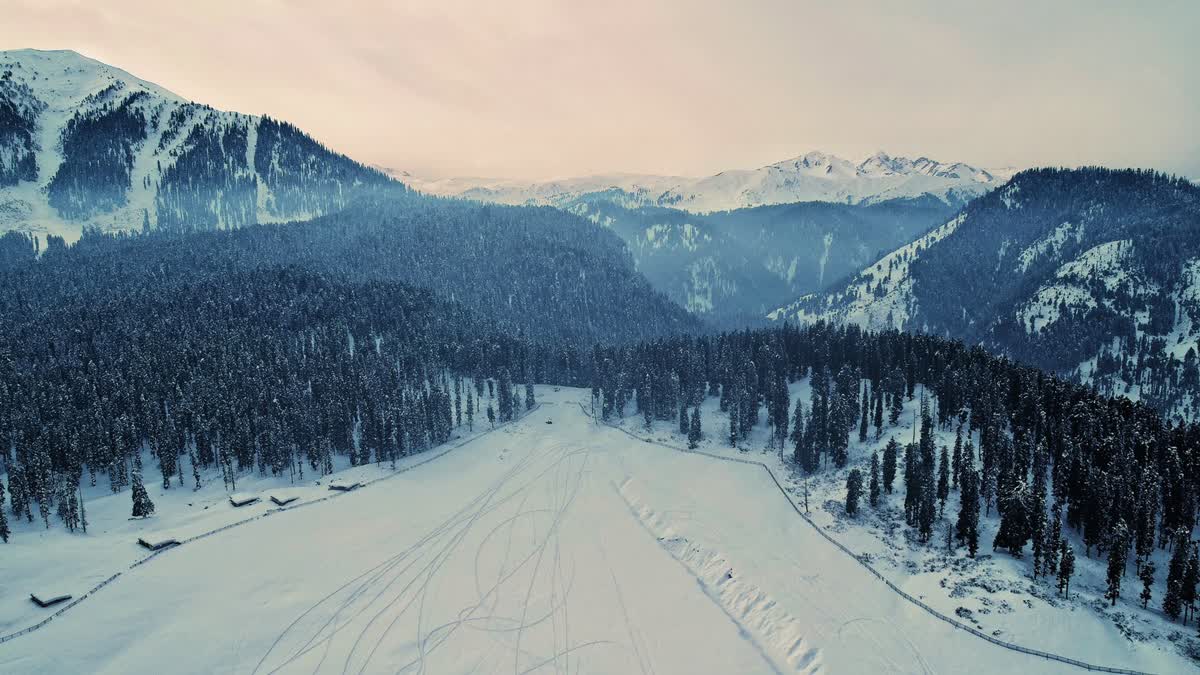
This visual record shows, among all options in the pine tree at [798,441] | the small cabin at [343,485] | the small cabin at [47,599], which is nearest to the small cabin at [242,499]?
the small cabin at [343,485]

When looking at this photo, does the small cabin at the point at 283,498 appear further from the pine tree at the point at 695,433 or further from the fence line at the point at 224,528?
the pine tree at the point at 695,433

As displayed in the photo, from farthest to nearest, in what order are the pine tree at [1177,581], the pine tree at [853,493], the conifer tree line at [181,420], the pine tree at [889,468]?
1. the conifer tree line at [181,420]
2. the pine tree at [889,468]
3. the pine tree at [853,493]
4. the pine tree at [1177,581]

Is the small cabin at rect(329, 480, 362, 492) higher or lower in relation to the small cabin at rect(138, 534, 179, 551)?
lower

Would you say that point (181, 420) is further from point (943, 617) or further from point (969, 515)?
point (969, 515)

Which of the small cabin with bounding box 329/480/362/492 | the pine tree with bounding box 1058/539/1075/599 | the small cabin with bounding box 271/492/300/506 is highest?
the pine tree with bounding box 1058/539/1075/599

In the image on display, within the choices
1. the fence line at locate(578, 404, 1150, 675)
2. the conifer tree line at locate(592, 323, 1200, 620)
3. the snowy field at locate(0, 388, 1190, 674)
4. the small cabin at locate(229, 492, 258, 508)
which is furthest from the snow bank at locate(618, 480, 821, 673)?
the small cabin at locate(229, 492, 258, 508)

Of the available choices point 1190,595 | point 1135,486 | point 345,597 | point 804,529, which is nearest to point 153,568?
point 345,597

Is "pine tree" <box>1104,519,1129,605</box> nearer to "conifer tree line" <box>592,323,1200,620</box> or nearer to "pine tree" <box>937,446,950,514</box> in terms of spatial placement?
"conifer tree line" <box>592,323,1200,620</box>
